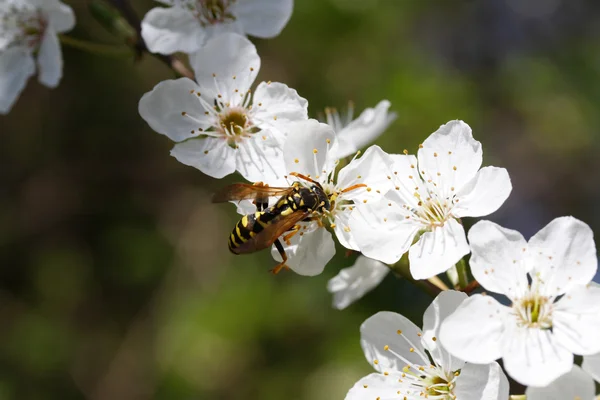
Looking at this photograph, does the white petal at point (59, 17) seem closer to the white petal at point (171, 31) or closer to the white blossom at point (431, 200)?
the white petal at point (171, 31)

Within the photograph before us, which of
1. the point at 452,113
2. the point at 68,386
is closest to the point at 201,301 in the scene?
the point at 68,386

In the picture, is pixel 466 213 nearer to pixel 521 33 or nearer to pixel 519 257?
pixel 519 257

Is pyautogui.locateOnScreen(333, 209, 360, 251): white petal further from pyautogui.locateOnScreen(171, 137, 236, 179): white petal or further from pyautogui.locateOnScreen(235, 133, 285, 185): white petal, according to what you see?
pyautogui.locateOnScreen(171, 137, 236, 179): white petal

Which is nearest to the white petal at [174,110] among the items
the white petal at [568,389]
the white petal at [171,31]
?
the white petal at [171,31]

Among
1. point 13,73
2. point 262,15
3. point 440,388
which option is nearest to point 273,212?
point 440,388

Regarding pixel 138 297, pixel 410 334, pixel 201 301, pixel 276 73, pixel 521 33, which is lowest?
pixel 138 297

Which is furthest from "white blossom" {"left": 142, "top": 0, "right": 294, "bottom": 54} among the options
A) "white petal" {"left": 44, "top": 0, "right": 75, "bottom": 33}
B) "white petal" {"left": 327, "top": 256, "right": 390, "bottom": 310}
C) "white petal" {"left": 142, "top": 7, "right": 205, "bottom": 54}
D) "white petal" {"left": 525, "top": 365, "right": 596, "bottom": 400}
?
"white petal" {"left": 525, "top": 365, "right": 596, "bottom": 400}
